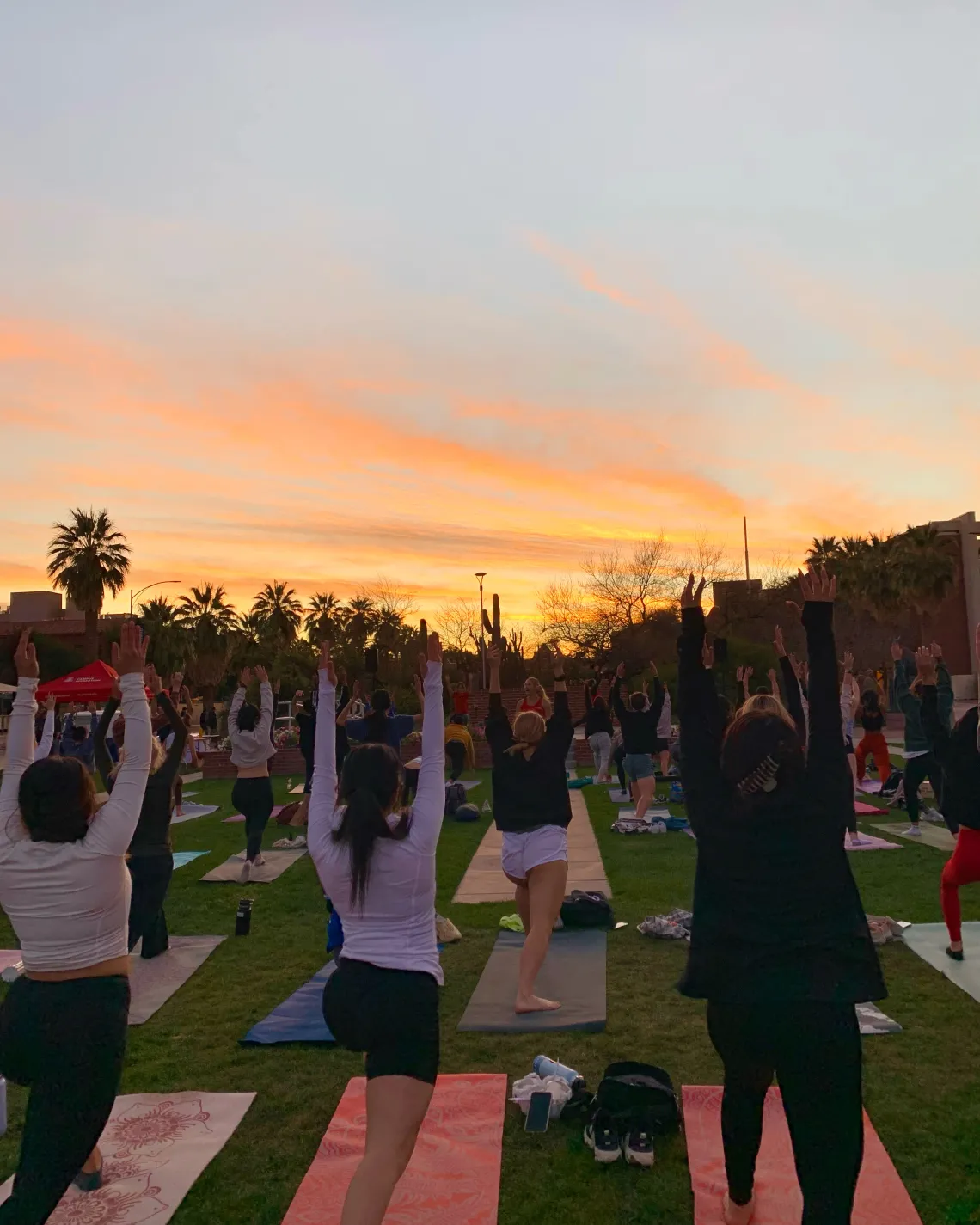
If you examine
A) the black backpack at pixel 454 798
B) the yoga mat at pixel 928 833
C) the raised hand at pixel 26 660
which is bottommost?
the yoga mat at pixel 928 833

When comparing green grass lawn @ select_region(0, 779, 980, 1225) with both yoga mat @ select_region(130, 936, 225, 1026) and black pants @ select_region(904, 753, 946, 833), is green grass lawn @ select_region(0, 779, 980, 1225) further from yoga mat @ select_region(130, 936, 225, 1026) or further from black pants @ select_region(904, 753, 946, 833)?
black pants @ select_region(904, 753, 946, 833)

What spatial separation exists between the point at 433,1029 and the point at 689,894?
6736 millimetres

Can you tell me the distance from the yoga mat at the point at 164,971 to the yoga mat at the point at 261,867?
249cm

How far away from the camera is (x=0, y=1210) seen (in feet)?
10.1

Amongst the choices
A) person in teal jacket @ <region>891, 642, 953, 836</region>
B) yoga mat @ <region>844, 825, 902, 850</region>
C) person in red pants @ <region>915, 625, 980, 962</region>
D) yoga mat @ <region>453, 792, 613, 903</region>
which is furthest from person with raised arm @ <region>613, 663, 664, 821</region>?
person in red pants @ <region>915, 625, 980, 962</region>

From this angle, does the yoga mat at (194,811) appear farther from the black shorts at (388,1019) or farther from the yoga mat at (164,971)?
the black shorts at (388,1019)

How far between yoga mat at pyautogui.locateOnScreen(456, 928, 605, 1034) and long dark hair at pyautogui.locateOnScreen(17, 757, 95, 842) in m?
3.50

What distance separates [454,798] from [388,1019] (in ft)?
43.8

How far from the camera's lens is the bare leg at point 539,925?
6.25m

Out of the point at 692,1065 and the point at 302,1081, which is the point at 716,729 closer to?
the point at 692,1065

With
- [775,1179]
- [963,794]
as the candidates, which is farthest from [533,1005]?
[963,794]

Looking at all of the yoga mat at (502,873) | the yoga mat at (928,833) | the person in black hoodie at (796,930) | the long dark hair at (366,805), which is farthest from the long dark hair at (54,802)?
the yoga mat at (928,833)

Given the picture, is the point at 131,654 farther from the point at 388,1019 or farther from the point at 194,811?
the point at 194,811

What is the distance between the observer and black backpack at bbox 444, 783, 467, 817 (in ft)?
52.2
